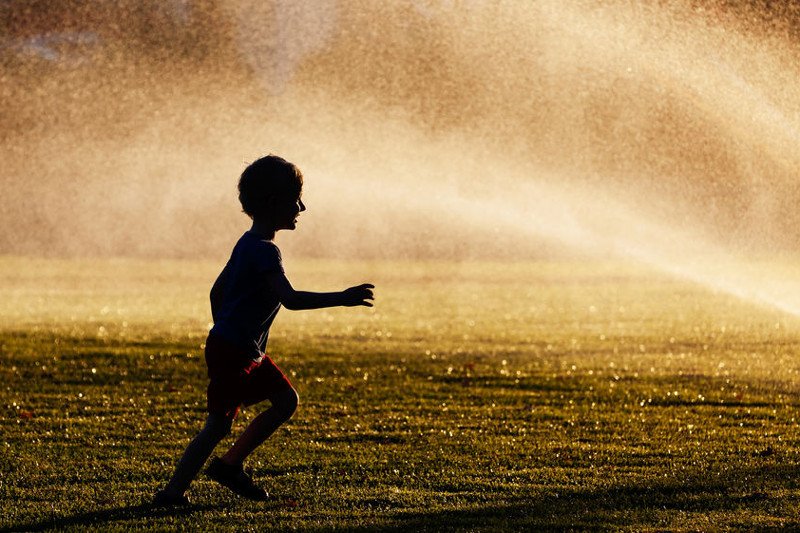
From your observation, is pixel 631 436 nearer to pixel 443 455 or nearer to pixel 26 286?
pixel 443 455

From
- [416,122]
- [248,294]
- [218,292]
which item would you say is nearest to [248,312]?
[248,294]

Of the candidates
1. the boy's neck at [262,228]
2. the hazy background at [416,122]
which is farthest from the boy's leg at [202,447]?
the hazy background at [416,122]

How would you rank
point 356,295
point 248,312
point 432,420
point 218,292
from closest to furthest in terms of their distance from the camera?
point 356,295
point 248,312
point 218,292
point 432,420

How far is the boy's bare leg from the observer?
20.5ft

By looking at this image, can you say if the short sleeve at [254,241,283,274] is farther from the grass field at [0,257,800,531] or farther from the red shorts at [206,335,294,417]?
the grass field at [0,257,800,531]

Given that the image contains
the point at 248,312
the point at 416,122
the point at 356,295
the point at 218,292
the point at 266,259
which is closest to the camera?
the point at 356,295

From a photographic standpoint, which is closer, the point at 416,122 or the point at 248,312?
the point at 248,312

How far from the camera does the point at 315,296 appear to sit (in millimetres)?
5770

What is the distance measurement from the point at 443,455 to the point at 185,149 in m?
35.0

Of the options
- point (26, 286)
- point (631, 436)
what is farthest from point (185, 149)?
point (631, 436)

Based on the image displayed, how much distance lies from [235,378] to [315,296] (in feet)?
1.98

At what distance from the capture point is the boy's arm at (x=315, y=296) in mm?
5633

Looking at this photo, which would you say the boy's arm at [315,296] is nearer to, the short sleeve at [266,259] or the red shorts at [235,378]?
the short sleeve at [266,259]

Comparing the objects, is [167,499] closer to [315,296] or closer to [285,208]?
[315,296]
